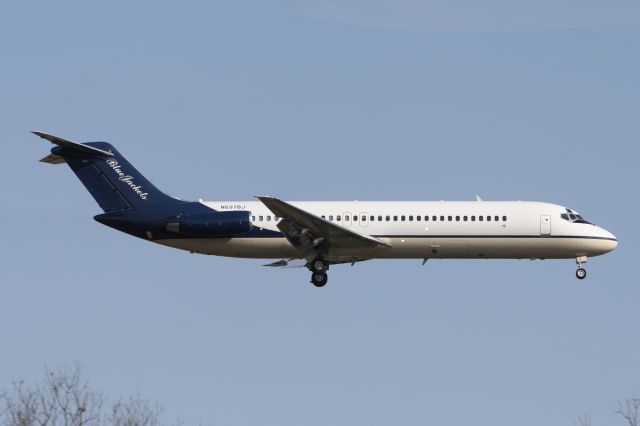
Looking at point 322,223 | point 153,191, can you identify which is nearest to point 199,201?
point 153,191

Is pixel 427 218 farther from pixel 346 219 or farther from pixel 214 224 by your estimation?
pixel 214 224

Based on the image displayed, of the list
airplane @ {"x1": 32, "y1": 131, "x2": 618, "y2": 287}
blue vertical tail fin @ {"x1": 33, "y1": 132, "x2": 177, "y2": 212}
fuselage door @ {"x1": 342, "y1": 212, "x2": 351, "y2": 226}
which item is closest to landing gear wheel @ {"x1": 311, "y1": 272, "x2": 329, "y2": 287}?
airplane @ {"x1": 32, "y1": 131, "x2": 618, "y2": 287}

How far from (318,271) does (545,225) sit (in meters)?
9.70

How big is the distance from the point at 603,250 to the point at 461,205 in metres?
6.44

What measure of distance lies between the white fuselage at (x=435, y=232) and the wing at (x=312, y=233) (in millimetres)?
504

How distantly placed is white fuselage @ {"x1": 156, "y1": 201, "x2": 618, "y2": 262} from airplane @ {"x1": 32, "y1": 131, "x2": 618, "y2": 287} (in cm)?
4

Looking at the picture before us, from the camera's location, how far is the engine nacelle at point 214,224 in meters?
52.3

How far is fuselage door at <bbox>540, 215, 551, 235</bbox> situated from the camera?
5292 centimetres

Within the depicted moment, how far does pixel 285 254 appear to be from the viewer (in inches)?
2101

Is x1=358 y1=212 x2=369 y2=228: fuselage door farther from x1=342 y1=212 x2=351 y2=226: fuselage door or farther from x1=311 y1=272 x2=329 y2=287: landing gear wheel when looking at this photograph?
x1=311 y1=272 x2=329 y2=287: landing gear wheel

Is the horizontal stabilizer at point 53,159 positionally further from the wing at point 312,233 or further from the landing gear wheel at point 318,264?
the landing gear wheel at point 318,264

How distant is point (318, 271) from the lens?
176 ft

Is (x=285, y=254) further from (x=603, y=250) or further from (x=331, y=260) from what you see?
(x=603, y=250)

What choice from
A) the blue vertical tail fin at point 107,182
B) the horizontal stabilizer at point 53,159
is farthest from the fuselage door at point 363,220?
the horizontal stabilizer at point 53,159
